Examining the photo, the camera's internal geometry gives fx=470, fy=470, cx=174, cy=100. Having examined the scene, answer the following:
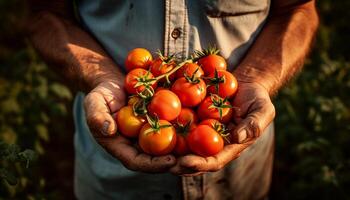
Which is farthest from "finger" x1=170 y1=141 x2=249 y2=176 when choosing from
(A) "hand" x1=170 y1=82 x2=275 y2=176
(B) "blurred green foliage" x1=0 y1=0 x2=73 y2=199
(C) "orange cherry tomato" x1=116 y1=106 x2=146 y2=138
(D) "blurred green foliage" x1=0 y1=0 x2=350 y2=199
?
(B) "blurred green foliage" x1=0 y1=0 x2=73 y2=199

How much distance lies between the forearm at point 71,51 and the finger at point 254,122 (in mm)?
561

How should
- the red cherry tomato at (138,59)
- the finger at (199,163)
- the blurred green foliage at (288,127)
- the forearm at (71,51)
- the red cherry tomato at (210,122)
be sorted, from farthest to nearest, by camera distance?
the blurred green foliage at (288,127) → the forearm at (71,51) → the red cherry tomato at (138,59) → the red cherry tomato at (210,122) → the finger at (199,163)

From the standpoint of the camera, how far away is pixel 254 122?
5.65ft

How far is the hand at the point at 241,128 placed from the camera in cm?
167

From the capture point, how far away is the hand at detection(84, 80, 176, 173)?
1.70 metres

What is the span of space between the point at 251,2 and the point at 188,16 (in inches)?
11.5

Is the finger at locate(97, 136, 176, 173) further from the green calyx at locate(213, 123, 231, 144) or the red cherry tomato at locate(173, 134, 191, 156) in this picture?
the green calyx at locate(213, 123, 231, 144)

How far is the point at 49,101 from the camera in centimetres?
311

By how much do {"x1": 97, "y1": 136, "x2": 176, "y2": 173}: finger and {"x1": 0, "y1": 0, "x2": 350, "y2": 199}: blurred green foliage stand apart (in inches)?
31.5

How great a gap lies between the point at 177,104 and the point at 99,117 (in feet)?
0.98

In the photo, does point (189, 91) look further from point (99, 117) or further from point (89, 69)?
point (89, 69)

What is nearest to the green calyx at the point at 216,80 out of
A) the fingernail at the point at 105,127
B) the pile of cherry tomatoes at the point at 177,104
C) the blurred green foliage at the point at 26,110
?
the pile of cherry tomatoes at the point at 177,104

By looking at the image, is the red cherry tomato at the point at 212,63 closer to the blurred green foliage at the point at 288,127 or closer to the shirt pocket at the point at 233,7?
the shirt pocket at the point at 233,7

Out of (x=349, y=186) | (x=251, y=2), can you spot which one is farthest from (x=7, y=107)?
(x=349, y=186)
